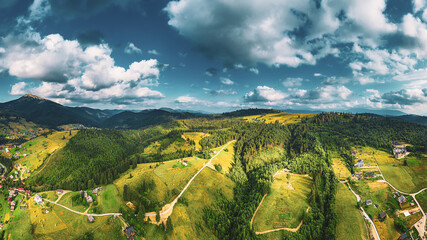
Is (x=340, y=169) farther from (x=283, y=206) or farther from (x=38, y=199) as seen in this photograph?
(x=38, y=199)

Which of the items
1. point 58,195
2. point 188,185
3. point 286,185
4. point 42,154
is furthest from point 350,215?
point 42,154

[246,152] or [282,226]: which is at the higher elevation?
[246,152]

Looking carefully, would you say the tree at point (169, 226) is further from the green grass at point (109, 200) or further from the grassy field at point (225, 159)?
the grassy field at point (225, 159)

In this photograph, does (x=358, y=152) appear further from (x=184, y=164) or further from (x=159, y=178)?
(x=159, y=178)

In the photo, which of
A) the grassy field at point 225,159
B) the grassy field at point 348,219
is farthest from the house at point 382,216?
the grassy field at point 225,159

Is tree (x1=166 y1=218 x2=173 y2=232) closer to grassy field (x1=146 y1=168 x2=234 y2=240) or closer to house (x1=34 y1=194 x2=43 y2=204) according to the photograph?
grassy field (x1=146 y1=168 x2=234 y2=240)
